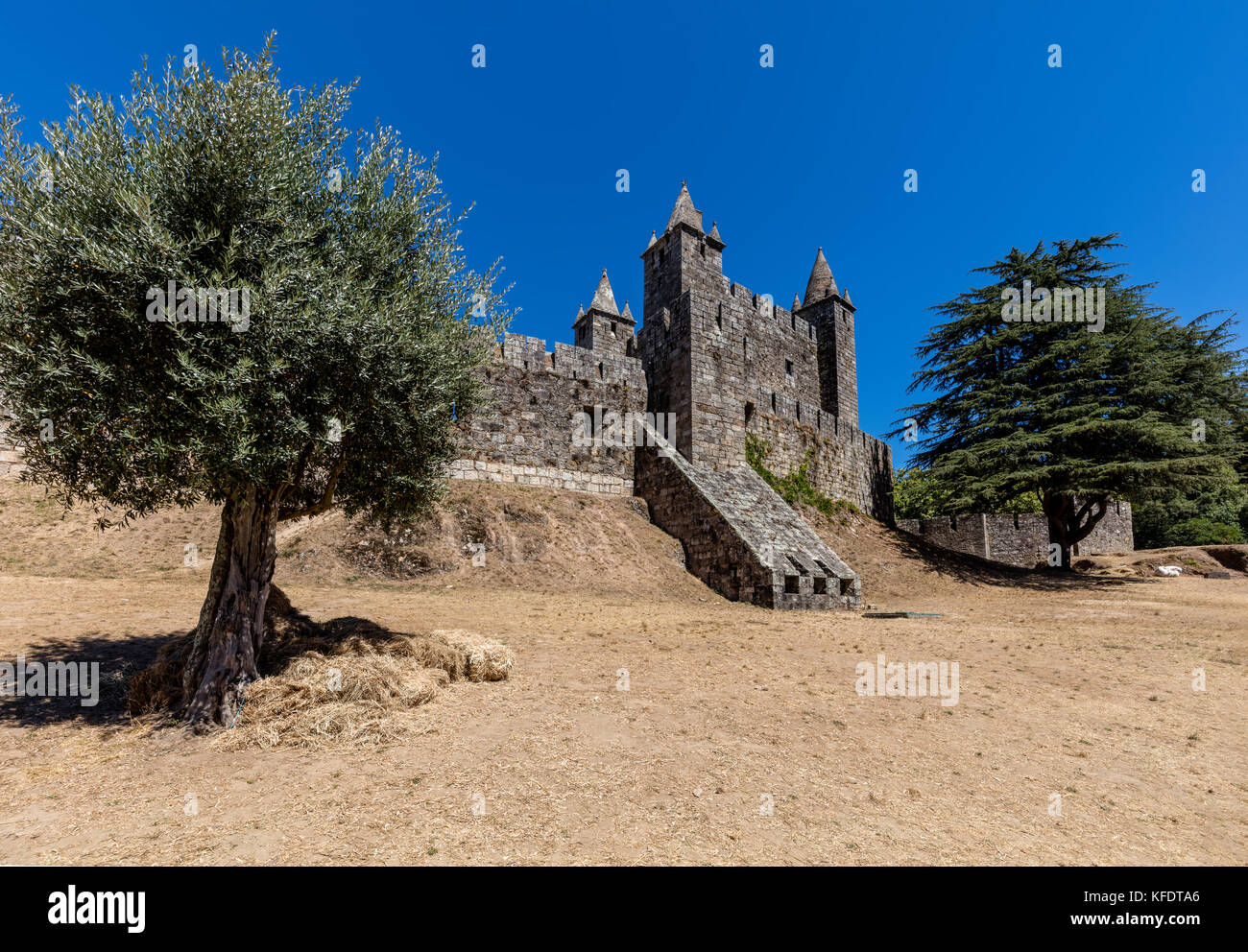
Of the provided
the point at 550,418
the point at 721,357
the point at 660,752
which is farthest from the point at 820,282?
the point at 660,752

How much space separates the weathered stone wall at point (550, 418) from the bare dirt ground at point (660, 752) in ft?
26.9

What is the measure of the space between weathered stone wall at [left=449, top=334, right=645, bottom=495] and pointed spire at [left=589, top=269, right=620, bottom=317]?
28.4ft

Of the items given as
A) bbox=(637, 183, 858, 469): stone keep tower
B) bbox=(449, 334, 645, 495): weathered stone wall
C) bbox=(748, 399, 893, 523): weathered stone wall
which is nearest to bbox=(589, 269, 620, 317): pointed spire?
bbox=(637, 183, 858, 469): stone keep tower

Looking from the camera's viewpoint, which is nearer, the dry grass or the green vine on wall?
the dry grass

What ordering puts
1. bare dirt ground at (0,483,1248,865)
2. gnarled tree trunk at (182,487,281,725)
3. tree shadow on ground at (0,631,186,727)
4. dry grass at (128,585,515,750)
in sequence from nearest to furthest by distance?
bare dirt ground at (0,483,1248,865) → dry grass at (128,585,515,750) → tree shadow on ground at (0,631,186,727) → gnarled tree trunk at (182,487,281,725)

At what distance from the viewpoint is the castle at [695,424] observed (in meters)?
19.2

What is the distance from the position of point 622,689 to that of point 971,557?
28939mm

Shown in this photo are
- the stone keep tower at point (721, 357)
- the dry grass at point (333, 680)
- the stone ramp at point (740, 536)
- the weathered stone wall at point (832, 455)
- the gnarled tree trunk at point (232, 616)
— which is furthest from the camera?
the weathered stone wall at point (832, 455)

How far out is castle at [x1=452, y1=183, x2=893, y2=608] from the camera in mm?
19250

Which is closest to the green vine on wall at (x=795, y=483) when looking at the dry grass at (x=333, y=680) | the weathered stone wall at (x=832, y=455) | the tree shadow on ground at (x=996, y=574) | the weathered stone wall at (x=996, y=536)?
the weathered stone wall at (x=832, y=455)

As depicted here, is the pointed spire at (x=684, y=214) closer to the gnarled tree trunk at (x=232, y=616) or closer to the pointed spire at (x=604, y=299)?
the pointed spire at (x=604, y=299)

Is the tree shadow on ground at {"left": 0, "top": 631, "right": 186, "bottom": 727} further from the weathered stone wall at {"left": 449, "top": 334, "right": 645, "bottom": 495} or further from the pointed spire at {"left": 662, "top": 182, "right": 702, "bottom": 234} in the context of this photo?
the pointed spire at {"left": 662, "top": 182, "right": 702, "bottom": 234}
